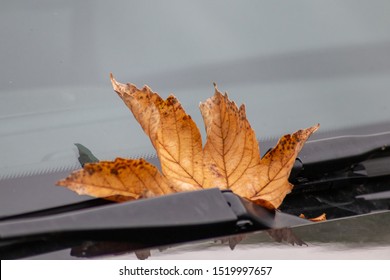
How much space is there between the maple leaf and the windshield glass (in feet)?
0.91

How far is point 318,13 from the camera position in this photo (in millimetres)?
2014

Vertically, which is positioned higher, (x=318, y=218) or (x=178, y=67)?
(x=178, y=67)

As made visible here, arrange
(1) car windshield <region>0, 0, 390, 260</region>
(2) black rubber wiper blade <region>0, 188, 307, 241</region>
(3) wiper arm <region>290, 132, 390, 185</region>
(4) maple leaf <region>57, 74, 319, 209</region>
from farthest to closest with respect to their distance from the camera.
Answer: (1) car windshield <region>0, 0, 390, 260</region>
(3) wiper arm <region>290, 132, 390, 185</region>
(4) maple leaf <region>57, 74, 319, 209</region>
(2) black rubber wiper blade <region>0, 188, 307, 241</region>

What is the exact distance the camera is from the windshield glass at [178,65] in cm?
169

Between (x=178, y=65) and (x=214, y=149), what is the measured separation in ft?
1.76

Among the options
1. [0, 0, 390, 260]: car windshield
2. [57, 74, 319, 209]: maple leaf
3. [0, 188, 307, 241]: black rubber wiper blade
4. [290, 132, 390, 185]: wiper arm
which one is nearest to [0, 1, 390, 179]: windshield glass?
[0, 0, 390, 260]: car windshield

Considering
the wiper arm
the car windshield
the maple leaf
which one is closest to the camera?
the maple leaf

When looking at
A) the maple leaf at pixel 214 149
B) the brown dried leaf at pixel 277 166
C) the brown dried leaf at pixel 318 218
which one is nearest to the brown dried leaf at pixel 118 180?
the maple leaf at pixel 214 149

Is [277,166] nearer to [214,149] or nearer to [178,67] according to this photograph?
[214,149]

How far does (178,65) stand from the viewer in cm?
185

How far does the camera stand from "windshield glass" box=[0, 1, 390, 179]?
169cm

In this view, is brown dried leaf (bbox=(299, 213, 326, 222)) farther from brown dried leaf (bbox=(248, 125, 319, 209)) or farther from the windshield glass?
the windshield glass

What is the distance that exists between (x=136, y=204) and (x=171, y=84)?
661 mm

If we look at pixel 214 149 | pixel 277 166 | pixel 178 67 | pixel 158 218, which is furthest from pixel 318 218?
pixel 178 67
